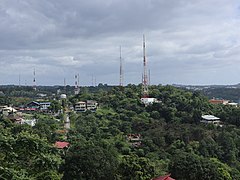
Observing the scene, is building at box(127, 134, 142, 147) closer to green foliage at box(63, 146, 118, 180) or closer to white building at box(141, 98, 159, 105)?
white building at box(141, 98, 159, 105)

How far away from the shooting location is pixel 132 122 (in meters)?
42.5

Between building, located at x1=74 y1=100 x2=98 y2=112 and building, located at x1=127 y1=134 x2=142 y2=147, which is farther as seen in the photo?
building, located at x1=74 y1=100 x2=98 y2=112

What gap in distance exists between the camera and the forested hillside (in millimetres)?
8930

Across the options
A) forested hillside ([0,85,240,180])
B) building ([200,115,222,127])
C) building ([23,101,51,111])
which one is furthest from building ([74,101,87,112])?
building ([200,115,222,127])

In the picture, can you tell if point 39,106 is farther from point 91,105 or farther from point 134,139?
point 134,139

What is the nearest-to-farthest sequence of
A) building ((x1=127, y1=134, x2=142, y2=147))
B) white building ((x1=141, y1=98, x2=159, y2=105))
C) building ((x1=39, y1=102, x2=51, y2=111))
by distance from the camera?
1. building ((x1=127, y1=134, x2=142, y2=147))
2. white building ((x1=141, y1=98, x2=159, y2=105))
3. building ((x1=39, y1=102, x2=51, y2=111))

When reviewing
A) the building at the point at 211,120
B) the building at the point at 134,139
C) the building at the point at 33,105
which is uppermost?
the building at the point at 33,105

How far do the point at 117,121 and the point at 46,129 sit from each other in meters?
9.96

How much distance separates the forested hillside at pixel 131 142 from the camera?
Result: 893cm

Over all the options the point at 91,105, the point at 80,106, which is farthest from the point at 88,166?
the point at 80,106

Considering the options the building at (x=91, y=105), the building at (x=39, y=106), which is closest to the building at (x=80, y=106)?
the building at (x=91, y=105)

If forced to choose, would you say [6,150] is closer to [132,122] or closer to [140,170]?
[140,170]

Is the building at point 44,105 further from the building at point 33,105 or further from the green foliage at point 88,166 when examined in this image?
the green foliage at point 88,166

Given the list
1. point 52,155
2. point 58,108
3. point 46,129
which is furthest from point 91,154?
point 58,108
